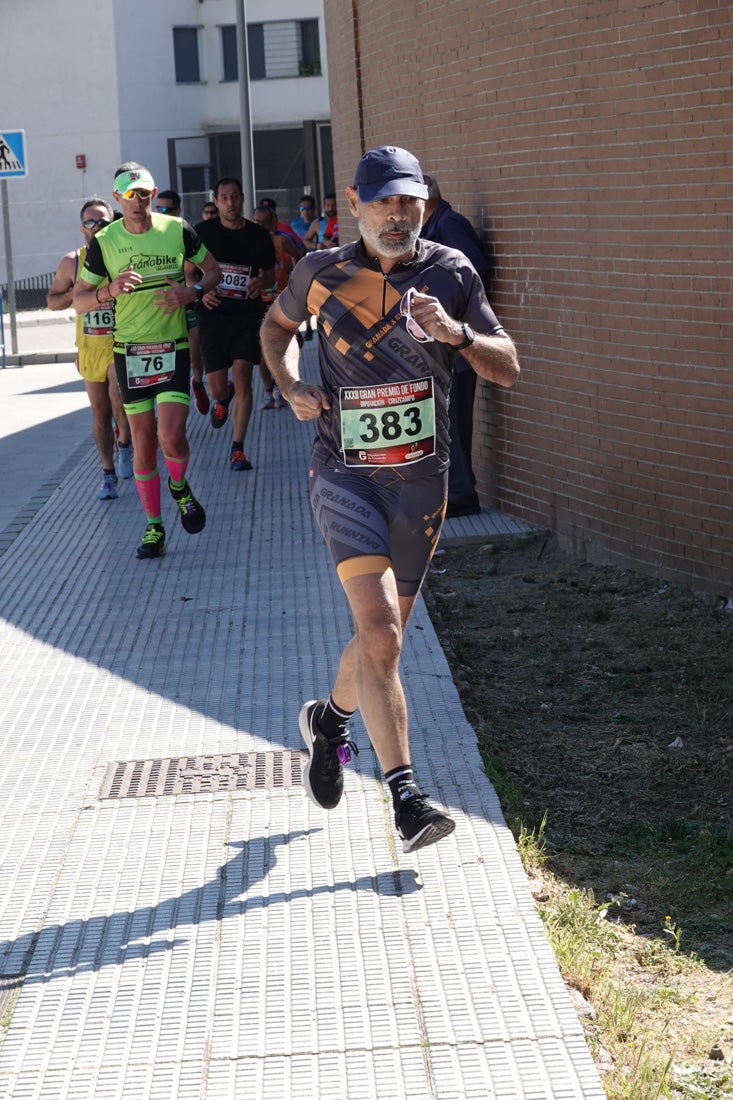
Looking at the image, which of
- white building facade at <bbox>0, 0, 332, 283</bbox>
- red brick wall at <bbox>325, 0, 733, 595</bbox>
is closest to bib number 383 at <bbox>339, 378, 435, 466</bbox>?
red brick wall at <bbox>325, 0, 733, 595</bbox>

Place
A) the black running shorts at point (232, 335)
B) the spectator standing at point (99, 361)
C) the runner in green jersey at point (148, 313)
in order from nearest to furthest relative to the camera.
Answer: the runner in green jersey at point (148, 313), the spectator standing at point (99, 361), the black running shorts at point (232, 335)

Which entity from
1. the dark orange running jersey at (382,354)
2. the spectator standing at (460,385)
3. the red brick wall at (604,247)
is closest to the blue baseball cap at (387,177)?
the dark orange running jersey at (382,354)

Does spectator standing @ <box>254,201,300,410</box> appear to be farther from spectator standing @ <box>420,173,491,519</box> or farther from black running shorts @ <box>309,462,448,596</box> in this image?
black running shorts @ <box>309,462,448,596</box>

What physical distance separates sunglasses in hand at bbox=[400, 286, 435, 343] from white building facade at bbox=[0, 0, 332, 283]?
39675mm

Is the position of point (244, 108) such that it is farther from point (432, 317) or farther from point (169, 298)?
point (432, 317)

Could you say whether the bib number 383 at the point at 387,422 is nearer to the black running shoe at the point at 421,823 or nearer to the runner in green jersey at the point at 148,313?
the black running shoe at the point at 421,823

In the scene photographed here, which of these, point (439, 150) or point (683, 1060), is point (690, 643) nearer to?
point (683, 1060)

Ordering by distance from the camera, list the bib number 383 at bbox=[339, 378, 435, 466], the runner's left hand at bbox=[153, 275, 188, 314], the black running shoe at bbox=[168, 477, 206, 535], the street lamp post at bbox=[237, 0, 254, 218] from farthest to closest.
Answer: the street lamp post at bbox=[237, 0, 254, 218] < the black running shoe at bbox=[168, 477, 206, 535] < the runner's left hand at bbox=[153, 275, 188, 314] < the bib number 383 at bbox=[339, 378, 435, 466]

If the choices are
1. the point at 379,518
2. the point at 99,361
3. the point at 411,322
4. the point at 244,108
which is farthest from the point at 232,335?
the point at 244,108

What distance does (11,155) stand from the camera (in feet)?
80.4

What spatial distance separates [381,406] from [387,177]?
68 centimetres

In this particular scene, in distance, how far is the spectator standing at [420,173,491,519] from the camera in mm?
9469

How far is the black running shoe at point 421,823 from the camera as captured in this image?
4.37 meters

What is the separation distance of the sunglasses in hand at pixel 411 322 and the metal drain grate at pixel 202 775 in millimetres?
1636
